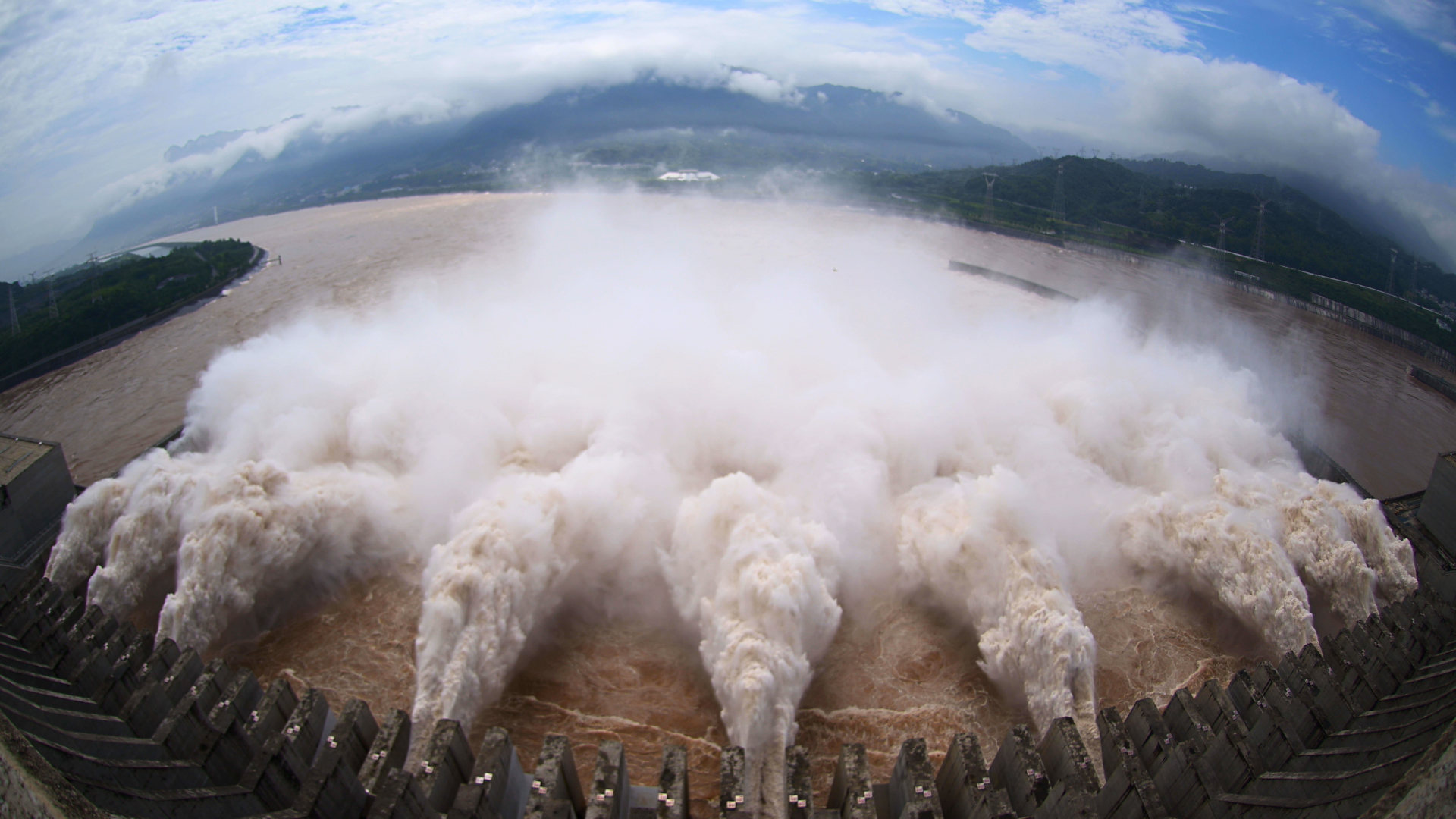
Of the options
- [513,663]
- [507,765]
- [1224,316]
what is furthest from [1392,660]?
[1224,316]

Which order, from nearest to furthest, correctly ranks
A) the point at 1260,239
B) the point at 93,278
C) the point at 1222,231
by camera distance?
the point at 93,278
the point at 1260,239
the point at 1222,231

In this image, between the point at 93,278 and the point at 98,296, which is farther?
the point at 93,278

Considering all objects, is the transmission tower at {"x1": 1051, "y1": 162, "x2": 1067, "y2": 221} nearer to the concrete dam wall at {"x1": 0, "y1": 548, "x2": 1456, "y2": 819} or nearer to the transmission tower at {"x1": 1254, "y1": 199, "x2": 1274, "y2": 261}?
the transmission tower at {"x1": 1254, "y1": 199, "x2": 1274, "y2": 261}

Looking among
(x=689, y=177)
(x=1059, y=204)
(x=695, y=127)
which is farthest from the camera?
(x=695, y=127)

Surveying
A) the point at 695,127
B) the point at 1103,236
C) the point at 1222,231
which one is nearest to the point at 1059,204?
the point at 1103,236

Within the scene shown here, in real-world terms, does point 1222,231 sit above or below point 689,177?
above

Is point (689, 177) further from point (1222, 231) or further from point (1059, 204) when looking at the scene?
point (1222, 231)

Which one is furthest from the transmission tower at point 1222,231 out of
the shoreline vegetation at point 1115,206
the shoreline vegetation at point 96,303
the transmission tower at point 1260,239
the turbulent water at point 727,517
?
the shoreline vegetation at point 96,303
